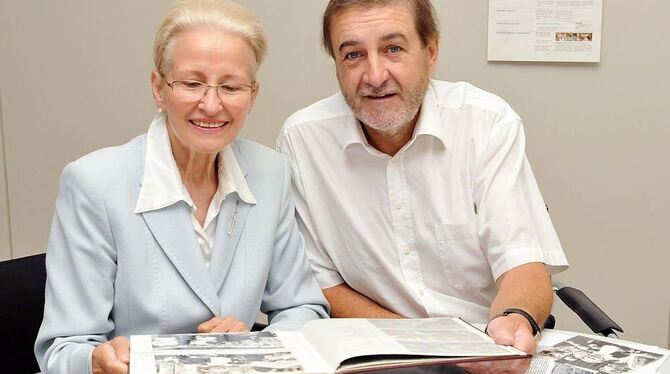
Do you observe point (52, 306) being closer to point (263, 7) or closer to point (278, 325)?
point (278, 325)

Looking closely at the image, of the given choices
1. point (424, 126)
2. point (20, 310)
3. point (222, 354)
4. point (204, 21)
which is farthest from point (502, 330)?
point (20, 310)

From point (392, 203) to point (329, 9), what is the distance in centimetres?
50

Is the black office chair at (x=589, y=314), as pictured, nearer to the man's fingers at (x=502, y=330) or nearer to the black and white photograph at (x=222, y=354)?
the man's fingers at (x=502, y=330)

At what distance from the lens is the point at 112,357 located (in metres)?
1.23

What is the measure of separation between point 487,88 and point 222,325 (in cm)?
156

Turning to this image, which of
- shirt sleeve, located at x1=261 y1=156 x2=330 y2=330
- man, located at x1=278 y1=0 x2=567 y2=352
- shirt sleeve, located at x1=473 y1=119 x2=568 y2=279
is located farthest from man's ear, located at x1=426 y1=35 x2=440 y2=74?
shirt sleeve, located at x1=261 y1=156 x2=330 y2=330

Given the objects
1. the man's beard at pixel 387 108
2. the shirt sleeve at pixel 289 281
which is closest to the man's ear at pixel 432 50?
the man's beard at pixel 387 108

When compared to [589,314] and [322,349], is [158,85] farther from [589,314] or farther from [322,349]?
[589,314]

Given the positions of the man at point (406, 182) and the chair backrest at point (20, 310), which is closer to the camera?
the chair backrest at point (20, 310)

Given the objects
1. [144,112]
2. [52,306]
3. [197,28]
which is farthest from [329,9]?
[144,112]

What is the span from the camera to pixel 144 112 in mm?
2807

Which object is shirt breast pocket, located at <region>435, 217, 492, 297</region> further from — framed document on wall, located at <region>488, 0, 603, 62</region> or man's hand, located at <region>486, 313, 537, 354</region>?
framed document on wall, located at <region>488, 0, 603, 62</region>

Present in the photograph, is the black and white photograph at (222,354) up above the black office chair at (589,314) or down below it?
above

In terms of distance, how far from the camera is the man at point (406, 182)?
1.77 m
